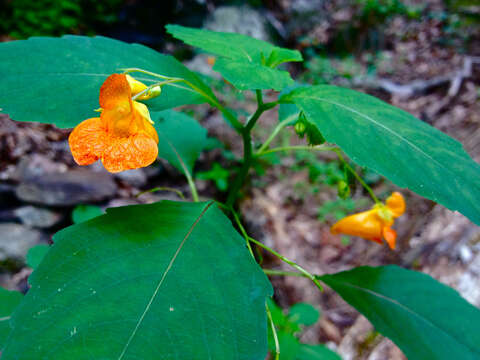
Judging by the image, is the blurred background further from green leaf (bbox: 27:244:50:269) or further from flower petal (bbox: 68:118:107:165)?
flower petal (bbox: 68:118:107:165)

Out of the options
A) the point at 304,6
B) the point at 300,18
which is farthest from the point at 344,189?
the point at 304,6

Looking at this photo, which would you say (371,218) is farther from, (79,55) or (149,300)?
(79,55)

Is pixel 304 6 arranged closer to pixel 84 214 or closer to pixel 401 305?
pixel 84 214

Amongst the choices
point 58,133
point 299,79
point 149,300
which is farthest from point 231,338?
point 299,79

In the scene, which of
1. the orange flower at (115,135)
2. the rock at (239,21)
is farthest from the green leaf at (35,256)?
the rock at (239,21)

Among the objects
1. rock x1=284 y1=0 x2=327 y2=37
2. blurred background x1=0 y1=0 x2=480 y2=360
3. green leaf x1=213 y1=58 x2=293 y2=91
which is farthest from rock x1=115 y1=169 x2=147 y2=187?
rock x1=284 y1=0 x2=327 y2=37

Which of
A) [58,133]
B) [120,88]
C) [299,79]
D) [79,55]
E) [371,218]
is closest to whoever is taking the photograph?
[120,88]
